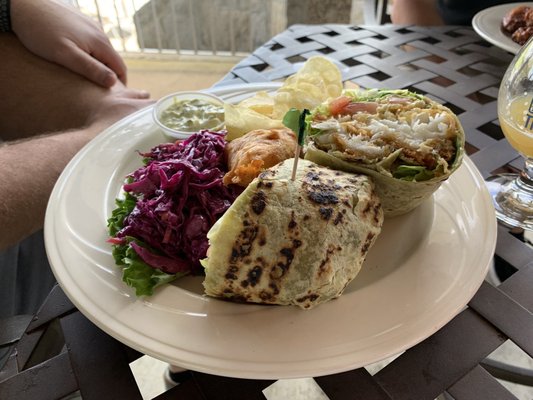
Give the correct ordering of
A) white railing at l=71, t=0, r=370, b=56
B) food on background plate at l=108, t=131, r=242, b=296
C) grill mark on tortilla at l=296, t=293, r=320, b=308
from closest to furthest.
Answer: grill mark on tortilla at l=296, t=293, r=320, b=308 → food on background plate at l=108, t=131, r=242, b=296 → white railing at l=71, t=0, r=370, b=56

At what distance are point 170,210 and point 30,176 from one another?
551mm

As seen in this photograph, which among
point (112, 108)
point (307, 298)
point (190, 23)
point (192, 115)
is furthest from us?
point (190, 23)

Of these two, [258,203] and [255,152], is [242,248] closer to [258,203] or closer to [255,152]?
[258,203]

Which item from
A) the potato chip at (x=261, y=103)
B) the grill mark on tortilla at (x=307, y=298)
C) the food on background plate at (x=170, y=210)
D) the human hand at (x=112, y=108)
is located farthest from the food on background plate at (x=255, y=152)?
the human hand at (x=112, y=108)

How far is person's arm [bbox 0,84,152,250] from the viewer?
136 centimetres

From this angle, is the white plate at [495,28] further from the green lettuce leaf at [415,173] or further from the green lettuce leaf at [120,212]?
the green lettuce leaf at [120,212]

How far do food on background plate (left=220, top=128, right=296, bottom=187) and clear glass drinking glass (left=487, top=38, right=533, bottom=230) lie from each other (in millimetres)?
601

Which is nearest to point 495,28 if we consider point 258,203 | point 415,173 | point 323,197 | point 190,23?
point 415,173

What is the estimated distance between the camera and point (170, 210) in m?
1.21

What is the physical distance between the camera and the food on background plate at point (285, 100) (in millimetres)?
1439

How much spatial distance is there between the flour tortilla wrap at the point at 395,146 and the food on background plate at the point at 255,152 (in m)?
0.11

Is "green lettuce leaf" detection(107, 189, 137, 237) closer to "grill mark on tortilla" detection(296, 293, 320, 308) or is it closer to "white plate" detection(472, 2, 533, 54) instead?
"grill mark on tortilla" detection(296, 293, 320, 308)

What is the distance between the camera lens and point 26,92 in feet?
5.95

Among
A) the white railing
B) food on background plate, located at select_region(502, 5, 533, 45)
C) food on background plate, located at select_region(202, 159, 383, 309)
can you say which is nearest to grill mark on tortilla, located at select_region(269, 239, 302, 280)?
food on background plate, located at select_region(202, 159, 383, 309)
